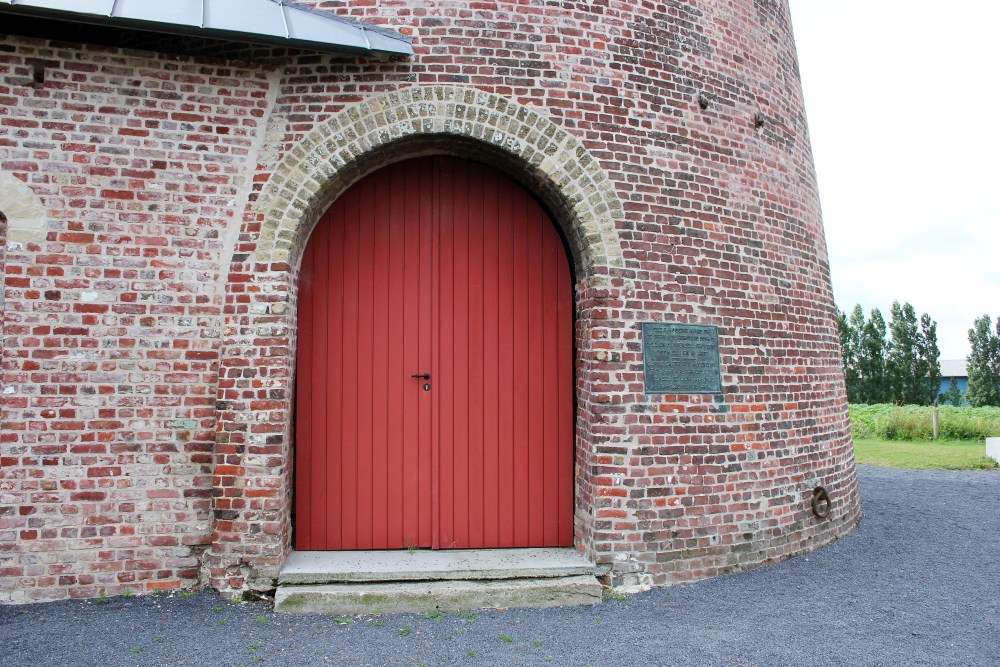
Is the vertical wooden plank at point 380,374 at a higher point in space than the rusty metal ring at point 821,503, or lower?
higher

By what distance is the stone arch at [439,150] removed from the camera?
4547mm

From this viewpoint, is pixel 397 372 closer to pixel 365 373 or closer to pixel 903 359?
pixel 365 373

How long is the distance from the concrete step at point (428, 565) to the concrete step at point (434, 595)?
43 mm

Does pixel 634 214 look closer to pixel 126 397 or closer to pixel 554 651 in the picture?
pixel 554 651

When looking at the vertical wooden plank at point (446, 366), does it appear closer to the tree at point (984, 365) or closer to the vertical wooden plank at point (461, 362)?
the vertical wooden plank at point (461, 362)

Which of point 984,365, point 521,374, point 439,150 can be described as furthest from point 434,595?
point 984,365

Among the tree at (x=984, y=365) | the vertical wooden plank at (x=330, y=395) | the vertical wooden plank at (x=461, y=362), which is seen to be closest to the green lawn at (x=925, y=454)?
the vertical wooden plank at (x=461, y=362)

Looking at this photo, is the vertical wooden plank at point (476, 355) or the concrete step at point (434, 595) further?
the vertical wooden plank at point (476, 355)

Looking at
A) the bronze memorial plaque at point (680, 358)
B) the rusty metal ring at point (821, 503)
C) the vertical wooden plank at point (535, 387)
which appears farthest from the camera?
the rusty metal ring at point (821, 503)

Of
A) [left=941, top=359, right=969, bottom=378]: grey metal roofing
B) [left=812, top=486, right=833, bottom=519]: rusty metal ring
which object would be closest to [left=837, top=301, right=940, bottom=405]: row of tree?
[left=941, top=359, right=969, bottom=378]: grey metal roofing

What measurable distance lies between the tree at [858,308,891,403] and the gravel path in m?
33.3

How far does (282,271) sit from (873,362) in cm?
3742

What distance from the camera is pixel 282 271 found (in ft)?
14.8

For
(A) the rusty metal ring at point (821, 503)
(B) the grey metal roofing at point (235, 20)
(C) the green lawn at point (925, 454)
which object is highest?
(B) the grey metal roofing at point (235, 20)
